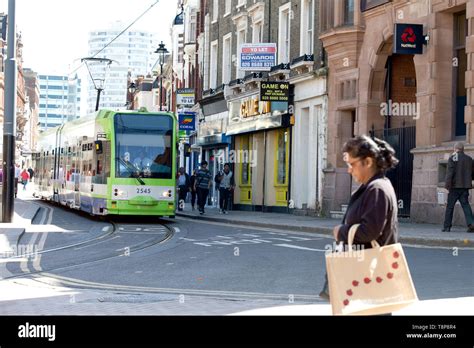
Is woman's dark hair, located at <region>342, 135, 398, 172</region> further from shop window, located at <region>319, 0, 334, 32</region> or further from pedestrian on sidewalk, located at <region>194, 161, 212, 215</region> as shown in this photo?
pedestrian on sidewalk, located at <region>194, 161, 212, 215</region>

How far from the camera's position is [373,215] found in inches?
234

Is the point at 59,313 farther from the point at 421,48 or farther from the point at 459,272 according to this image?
the point at 421,48

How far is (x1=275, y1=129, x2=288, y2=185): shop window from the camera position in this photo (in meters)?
35.6

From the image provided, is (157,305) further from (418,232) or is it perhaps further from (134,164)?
(134,164)

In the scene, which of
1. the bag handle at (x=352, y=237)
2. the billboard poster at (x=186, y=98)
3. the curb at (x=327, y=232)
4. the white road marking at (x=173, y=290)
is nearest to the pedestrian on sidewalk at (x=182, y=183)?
the curb at (x=327, y=232)

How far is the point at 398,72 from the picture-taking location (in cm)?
2808

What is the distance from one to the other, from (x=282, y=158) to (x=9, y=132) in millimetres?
14541

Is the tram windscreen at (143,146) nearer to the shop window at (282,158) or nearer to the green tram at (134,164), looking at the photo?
the green tram at (134,164)

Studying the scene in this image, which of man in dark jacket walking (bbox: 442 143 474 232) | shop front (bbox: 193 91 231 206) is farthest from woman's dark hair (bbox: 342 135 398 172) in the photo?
shop front (bbox: 193 91 231 206)

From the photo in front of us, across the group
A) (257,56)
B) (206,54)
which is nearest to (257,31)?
(257,56)

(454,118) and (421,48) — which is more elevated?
(421,48)

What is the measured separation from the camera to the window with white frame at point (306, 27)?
33388 mm

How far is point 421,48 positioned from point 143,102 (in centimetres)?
7427

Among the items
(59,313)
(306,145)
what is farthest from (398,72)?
(59,313)
